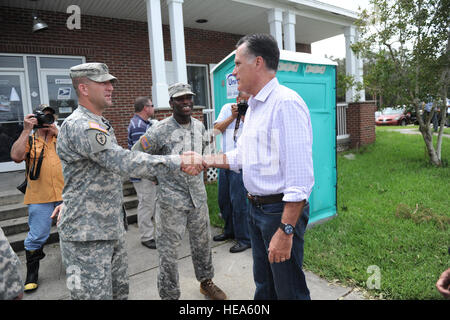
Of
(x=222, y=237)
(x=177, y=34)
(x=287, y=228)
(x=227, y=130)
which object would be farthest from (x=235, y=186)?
(x=177, y=34)

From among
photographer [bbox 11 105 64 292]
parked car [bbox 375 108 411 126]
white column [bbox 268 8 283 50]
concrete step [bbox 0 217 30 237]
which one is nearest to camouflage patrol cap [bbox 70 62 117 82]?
photographer [bbox 11 105 64 292]

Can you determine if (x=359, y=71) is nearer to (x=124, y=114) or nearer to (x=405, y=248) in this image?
(x=124, y=114)

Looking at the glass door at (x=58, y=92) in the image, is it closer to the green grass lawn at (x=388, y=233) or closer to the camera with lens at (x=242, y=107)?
the green grass lawn at (x=388, y=233)

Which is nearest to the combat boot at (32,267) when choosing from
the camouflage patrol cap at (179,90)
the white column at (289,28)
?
the camouflage patrol cap at (179,90)

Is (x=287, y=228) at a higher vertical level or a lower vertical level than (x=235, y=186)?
higher

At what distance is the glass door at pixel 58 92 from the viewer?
24.4 ft

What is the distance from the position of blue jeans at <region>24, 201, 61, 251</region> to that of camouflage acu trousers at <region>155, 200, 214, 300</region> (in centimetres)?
142

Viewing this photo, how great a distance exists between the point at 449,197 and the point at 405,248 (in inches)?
95.4

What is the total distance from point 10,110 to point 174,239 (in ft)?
21.2

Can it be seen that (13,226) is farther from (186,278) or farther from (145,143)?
(145,143)

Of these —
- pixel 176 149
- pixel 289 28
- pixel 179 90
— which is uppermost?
pixel 289 28

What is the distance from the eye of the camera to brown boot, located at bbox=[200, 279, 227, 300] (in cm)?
292

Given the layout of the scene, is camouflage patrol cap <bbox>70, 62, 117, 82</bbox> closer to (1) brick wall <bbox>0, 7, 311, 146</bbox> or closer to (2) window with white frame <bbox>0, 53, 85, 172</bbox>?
(1) brick wall <bbox>0, 7, 311, 146</bbox>

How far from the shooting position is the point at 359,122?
34.6 feet
